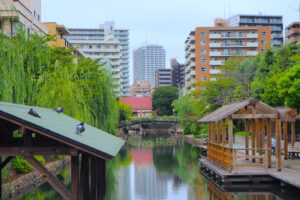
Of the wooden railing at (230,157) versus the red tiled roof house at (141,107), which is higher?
the red tiled roof house at (141,107)

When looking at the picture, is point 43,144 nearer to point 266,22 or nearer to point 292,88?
point 292,88

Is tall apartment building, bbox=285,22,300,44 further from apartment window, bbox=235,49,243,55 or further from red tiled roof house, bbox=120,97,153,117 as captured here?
red tiled roof house, bbox=120,97,153,117

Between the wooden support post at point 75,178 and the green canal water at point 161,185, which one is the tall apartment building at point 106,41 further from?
the wooden support post at point 75,178

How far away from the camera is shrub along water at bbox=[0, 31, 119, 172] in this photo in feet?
40.9

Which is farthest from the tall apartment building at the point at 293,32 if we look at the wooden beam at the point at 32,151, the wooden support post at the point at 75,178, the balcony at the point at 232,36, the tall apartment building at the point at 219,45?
the wooden beam at the point at 32,151

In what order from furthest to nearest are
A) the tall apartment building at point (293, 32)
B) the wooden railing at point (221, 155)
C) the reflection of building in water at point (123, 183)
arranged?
the tall apartment building at point (293, 32), the wooden railing at point (221, 155), the reflection of building in water at point (123, 183)

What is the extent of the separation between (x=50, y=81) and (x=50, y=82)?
0.06 meters

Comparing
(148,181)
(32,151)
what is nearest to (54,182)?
(32,151)

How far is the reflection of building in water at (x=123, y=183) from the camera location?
16.5 meters

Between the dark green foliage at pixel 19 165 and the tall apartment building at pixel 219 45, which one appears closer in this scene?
the dark green foliage at pixel 19 165

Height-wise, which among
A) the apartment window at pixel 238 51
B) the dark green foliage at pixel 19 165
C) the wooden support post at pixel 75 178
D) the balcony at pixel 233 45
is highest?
the balcony at pixel 233 45

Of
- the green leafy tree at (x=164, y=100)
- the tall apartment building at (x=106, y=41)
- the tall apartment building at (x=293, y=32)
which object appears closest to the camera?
the tall apartment building at (x=293, y=32)

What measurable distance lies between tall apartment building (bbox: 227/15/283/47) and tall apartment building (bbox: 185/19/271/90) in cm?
1748

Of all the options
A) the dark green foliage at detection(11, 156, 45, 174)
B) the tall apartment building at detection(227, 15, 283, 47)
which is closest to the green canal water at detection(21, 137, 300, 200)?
the dark green foliage at detection(11, 156, 45, 174)
